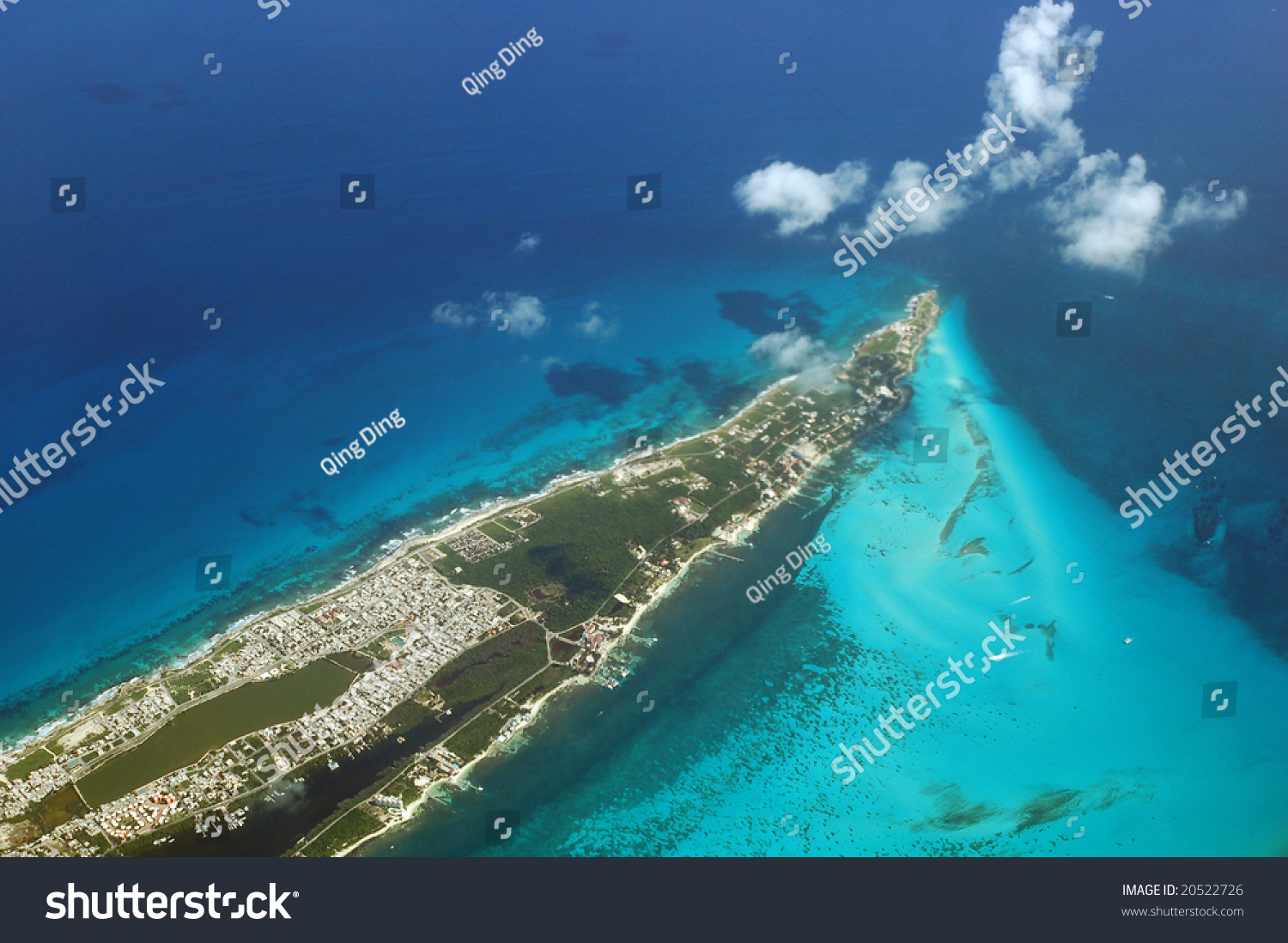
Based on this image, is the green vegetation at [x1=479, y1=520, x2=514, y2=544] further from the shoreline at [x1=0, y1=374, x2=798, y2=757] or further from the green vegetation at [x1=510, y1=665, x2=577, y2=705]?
the green vegetation at [x1=510, y1=665, x2=577, y2=705]

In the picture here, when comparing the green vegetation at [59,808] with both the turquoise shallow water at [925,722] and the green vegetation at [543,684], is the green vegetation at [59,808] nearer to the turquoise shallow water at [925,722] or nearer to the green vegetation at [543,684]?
the turquoise shallow water at [925,722]

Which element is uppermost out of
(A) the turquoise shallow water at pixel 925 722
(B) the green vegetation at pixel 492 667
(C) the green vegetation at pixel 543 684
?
(B) the green vegetation at pixel 492 667

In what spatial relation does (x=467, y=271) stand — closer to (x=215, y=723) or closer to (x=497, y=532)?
(x=497, y=532)

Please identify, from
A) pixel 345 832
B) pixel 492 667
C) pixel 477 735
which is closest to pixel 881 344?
pixel 492 667

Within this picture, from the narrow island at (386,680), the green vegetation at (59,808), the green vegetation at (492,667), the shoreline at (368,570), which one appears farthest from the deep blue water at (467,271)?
the green vegetation at (492,667)

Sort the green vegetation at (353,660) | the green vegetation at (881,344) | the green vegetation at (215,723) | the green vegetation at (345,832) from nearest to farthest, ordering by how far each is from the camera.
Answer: the green vegetation at (345,832) < the green vegetation at (215,723) < the green vegetation at (353,660) < the green vegetation at (881,344)

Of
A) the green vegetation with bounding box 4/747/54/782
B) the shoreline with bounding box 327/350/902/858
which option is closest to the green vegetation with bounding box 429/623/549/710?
the shoreline with bounding box 327/350/902/858

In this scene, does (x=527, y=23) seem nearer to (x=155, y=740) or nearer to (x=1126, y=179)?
(x=1126, y=179)
